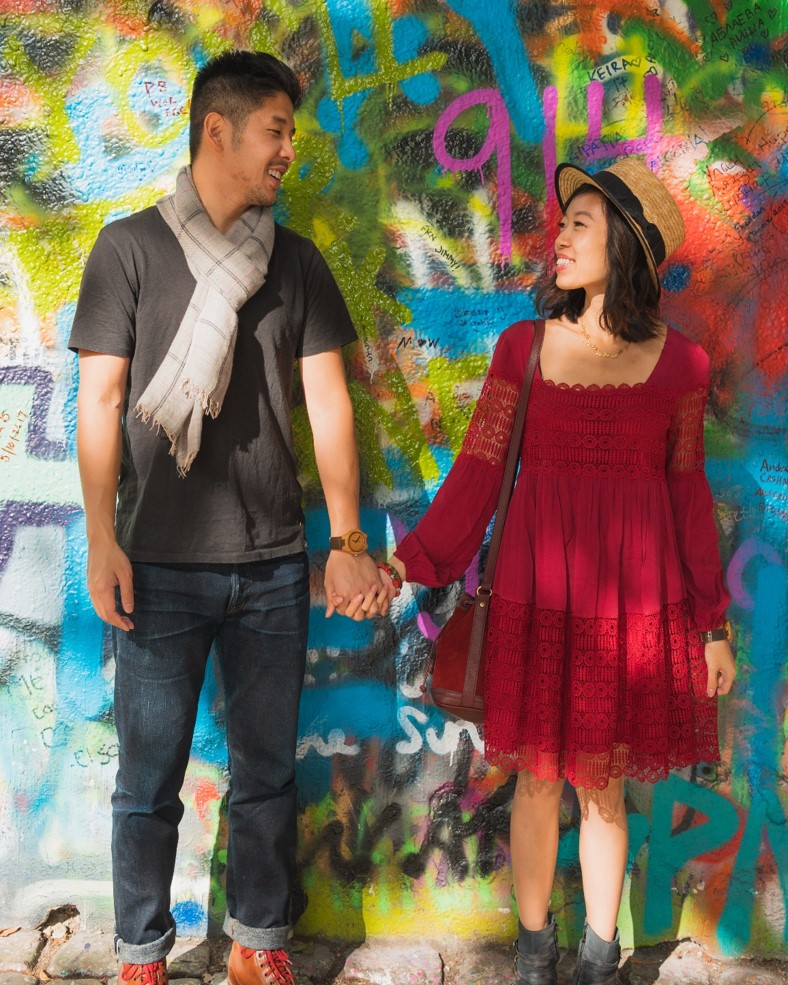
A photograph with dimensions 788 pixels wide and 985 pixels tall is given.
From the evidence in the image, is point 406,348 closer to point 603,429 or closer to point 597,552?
point 603,429

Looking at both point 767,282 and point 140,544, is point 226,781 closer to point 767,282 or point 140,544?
point 140,544

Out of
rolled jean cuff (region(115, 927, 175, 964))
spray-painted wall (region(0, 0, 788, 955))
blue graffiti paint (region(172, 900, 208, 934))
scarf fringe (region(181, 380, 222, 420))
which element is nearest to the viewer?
scarf fringe (region(181, 380, 222, 420))

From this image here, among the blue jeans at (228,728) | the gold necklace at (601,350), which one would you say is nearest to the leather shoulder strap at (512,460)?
the gold necklace at (601,350)

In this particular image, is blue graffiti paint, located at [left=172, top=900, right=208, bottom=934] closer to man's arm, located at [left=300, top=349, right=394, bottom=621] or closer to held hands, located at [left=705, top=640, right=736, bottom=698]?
man's arm, located at [left=300, top=349, right=394, bottom=621]

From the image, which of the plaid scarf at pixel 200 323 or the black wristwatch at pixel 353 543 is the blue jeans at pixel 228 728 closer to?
the black wristwatch at pixel 353 543

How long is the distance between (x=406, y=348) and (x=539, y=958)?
177 centimetres

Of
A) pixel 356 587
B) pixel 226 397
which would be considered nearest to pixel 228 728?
pixel 356 587

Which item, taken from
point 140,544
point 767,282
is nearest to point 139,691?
point 140,544

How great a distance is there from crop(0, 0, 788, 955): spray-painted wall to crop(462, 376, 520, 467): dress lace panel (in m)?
0.36

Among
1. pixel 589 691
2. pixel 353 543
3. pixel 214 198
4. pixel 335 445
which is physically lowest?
pixel 589 691

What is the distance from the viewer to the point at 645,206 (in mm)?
2500

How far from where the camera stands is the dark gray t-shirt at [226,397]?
8.13ft

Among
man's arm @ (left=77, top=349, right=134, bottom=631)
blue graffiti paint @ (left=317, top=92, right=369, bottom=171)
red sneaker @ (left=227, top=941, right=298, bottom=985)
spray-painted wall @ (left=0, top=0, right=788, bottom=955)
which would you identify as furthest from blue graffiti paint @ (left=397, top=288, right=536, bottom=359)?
red sneaker @ (left=227, top=941, right=298, bottom=985)

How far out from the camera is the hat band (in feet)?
8.15
